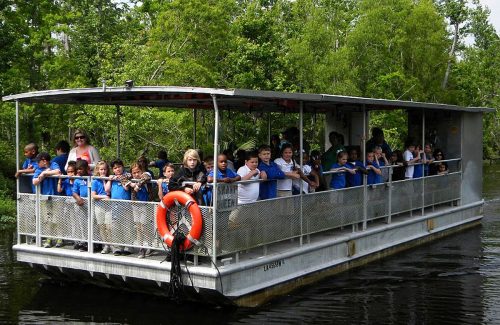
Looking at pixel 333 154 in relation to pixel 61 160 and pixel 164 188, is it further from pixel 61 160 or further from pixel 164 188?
pixel 61 160

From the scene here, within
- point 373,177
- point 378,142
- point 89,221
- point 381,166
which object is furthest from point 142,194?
point 378,142

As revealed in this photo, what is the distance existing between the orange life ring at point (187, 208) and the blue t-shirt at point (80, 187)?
5.35 feet

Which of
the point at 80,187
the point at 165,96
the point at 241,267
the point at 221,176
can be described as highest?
the point at 165,96

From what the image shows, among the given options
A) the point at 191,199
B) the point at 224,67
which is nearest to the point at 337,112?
the point at 191,199

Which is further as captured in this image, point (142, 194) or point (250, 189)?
point (142, 194)

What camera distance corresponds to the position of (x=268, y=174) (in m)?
10.9

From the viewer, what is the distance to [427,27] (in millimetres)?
39906

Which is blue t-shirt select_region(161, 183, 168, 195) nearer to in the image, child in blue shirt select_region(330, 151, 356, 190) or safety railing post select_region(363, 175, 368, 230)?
child in blue shirt select_region(330, 151, 356, 190)

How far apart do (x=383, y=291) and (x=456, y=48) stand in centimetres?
3976

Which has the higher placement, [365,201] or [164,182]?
[164,182]

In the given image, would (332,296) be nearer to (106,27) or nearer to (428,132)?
(428,132)

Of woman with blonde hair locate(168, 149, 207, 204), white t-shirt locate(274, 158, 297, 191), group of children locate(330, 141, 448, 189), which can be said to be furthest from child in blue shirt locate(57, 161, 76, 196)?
group of children locate(330, 141, 448, 189)

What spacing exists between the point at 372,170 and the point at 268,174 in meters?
3.73

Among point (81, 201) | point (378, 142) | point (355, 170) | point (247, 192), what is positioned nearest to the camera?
point (247, 192)
